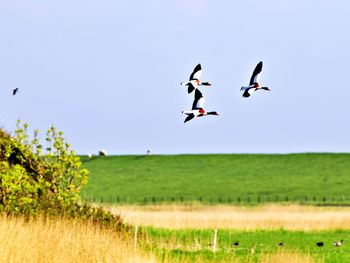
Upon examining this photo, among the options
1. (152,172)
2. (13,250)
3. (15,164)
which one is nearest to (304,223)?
(15,164)

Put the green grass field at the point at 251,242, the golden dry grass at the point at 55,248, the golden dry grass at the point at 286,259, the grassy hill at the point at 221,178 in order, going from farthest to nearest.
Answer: the grassy hill at the point at 221,178
the green grass field at the point at 251,242
the golden dry grass at the point at 286,259
the golden dry grass at the point at 55,248

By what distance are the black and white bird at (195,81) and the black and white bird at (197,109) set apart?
0.77ft

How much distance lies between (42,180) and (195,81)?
16.1 m

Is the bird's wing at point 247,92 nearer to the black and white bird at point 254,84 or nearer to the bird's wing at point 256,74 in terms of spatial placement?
the black and white bird at point 254,84

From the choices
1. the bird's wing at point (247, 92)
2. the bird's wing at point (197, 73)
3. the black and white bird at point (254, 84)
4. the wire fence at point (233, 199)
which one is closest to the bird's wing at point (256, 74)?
the black and white bird at point (254, 84)

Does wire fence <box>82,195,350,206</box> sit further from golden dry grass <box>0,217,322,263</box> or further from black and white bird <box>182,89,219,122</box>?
black and white bird <box>182,89,219,122</box>

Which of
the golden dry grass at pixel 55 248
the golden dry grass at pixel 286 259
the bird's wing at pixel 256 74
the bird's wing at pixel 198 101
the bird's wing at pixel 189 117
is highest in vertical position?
the bird's wing at pixel 256 74

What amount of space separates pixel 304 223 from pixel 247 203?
38320 millimetres

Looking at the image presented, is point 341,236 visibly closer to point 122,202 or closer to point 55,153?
point 55,153

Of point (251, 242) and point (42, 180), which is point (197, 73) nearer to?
point (42, 180)

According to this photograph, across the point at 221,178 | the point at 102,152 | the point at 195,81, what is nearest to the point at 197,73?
the point at 195,81

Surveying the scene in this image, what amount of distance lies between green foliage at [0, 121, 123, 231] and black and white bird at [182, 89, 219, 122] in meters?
13.3

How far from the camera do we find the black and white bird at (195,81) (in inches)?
713

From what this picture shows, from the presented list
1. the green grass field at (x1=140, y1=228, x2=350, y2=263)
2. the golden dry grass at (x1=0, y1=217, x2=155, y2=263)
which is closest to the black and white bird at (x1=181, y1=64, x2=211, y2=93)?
the golden dry grass at (x1=0, y1=217, x2=155, y2=263)
